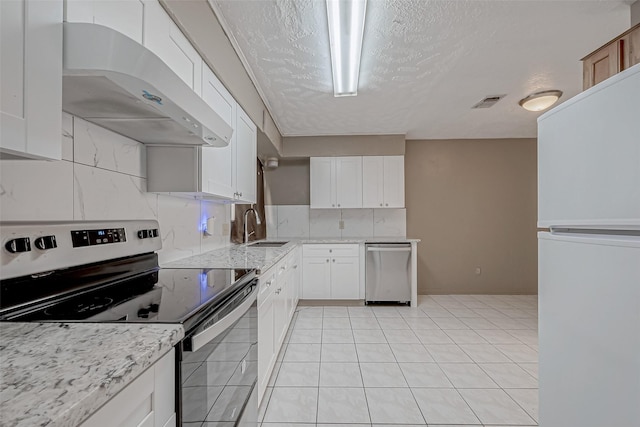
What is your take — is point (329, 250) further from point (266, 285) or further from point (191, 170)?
point (191, 170)

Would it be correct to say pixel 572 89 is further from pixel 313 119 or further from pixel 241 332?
pixel 241 332

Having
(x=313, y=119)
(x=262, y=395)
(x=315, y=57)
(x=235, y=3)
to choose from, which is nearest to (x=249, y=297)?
(x=262, y=395)

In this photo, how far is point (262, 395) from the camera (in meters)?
1.84

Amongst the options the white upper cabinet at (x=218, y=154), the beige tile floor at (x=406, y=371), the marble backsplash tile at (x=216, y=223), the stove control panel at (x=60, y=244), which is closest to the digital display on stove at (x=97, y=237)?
the stove control panel at (x=60, y=244)

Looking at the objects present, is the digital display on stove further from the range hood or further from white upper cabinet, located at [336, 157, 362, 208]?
white upper cabinet, located at [336, 157, 362, 208]

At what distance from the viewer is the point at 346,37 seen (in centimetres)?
191

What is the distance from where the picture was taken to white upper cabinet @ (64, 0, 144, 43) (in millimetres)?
864

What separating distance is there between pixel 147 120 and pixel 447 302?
167 inches

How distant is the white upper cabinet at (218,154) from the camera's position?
69.8 inches

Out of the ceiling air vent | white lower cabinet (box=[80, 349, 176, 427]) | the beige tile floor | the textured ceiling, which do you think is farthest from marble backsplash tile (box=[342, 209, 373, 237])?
white lower cabinet (box=[80, 349, 176, 427])

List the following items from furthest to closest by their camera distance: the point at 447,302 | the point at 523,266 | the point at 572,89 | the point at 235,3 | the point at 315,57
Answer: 1. the point at 523,266
2. the point at 447,302
3. the point at 572,89
4. the point at 315,57
5. the point at 235,3

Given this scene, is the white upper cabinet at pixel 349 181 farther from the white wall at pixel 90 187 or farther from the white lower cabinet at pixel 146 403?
the white lower cabinet at pixel 146 403

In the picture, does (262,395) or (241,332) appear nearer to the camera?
(241,332)

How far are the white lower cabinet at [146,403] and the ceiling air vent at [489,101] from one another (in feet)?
11.8
